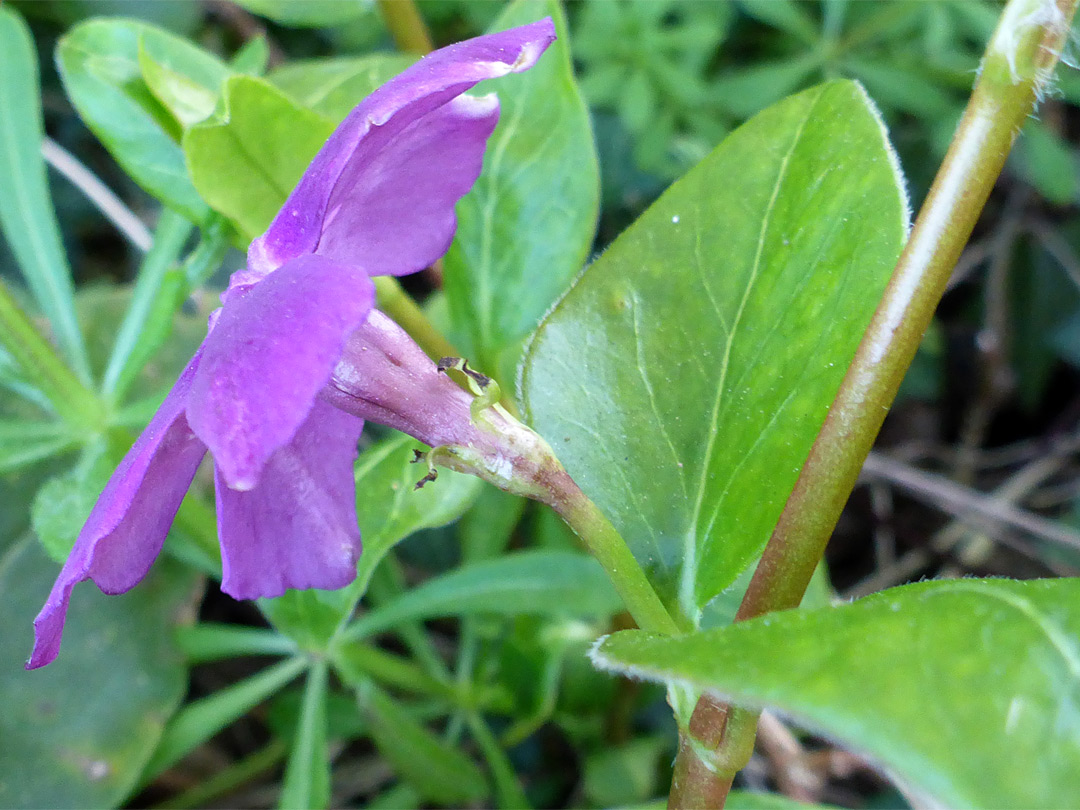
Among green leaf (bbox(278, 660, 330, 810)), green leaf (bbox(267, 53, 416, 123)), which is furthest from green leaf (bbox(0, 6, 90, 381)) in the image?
green leaf (bbox(278, 660, 330, 810))

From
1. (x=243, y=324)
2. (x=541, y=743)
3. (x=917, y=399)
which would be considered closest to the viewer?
(x=243, y=324)

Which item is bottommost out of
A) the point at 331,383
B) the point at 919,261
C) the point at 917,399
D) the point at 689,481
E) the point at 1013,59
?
the point at 917,399

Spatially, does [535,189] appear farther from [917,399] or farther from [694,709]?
[917,399]

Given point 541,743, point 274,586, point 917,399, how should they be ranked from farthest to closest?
point 917,399 → point 541,743 → point 274,586

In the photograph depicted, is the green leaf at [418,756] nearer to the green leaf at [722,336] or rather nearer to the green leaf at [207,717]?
the green leaf at [207,717]

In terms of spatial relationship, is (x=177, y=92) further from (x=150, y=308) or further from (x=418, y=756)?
(x=418, y=756)

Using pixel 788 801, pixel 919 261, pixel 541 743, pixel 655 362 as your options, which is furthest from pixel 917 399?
pixel 919 261

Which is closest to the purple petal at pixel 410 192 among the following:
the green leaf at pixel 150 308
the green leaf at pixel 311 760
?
the green leaf at pixel 150 308

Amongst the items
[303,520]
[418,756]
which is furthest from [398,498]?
[418,756]
